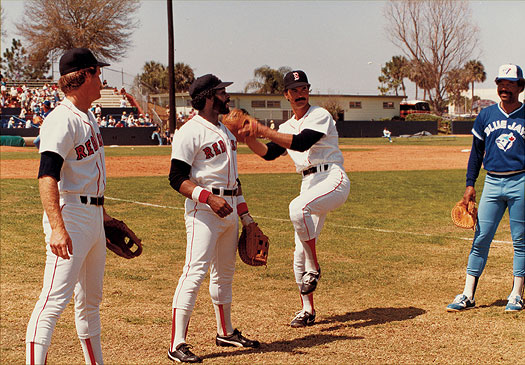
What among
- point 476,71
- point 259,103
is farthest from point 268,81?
point 476,71

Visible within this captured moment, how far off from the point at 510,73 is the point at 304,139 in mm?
2239

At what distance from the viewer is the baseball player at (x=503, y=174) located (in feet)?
20.2

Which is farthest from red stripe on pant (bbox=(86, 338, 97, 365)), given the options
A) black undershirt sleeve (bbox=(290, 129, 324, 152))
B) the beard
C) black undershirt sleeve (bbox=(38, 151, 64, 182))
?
black undershirt sleeve (bbox=(290, 129, 324, 152))

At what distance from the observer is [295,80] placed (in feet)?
19.4

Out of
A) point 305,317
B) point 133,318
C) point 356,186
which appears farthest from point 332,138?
point 356,186

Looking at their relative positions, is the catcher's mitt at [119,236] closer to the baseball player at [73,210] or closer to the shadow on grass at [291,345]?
the baseball player at [73,210]

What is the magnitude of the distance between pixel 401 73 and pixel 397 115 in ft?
71.0

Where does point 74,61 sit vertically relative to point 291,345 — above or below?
above

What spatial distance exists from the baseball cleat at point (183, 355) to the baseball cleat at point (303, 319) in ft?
4.27

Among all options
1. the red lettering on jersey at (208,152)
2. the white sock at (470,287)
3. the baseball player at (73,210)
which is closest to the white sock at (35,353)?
the baseball player at (73,210)

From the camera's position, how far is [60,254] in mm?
3738

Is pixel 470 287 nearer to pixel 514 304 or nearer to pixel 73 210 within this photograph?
pixel 514 304

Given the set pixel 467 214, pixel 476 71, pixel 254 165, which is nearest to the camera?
pixel 467 214

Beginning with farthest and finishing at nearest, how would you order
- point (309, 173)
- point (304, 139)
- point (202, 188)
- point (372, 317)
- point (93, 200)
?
point (372, 317) < point (309, 173) < point (304, 139) < point (202, 188) < point (93, 200)
